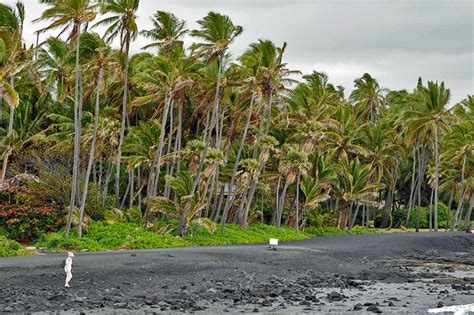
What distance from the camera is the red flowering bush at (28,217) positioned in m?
31.5

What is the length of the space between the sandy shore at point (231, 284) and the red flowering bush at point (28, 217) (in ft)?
27.2

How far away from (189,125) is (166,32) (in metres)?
7.97

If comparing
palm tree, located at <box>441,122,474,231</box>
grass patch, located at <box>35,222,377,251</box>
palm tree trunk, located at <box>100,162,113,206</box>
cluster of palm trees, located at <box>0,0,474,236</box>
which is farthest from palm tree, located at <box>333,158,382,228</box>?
palm tree trunk, located at <box>100,162,113,206</box>

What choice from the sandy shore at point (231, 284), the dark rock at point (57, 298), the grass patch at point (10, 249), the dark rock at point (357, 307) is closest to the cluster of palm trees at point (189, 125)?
the grass patch at point (10, 249)

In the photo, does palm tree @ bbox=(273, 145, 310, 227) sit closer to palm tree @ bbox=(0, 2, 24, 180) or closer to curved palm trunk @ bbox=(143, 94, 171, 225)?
curved palm trunk @ bbox=(143, 94, 171, 225)

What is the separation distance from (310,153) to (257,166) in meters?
8.87

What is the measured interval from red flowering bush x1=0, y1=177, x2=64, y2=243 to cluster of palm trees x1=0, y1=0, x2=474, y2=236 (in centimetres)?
142

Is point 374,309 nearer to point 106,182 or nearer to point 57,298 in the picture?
point 57,298

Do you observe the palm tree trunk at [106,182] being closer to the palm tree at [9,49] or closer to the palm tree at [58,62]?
the palm tree at [58,62]

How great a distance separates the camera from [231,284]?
65.3ft

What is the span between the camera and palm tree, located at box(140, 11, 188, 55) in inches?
1517

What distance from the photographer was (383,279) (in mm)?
24156

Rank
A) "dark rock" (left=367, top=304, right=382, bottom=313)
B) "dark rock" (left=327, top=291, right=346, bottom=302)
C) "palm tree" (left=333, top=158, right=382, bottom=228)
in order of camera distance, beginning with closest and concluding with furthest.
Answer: "dark rock" (left=367, top=304, right=382, bottom=313) < "dark rock" (left=327, top=291, right=346, bottom=302) < "palm tree" (left=333, top=158, right=382, bottom=228)

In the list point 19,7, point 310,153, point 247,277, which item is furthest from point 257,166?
point 247,277
